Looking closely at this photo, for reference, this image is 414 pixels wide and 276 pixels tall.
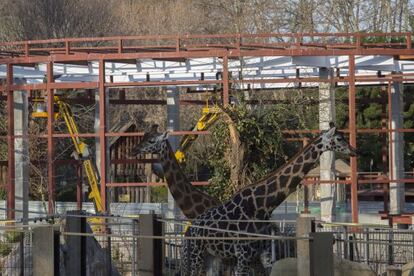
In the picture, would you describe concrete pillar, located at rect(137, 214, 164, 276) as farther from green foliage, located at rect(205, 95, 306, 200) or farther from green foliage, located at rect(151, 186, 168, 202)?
green foliage, located at rect(151, 186, 168, 202)

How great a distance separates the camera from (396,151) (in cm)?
2755

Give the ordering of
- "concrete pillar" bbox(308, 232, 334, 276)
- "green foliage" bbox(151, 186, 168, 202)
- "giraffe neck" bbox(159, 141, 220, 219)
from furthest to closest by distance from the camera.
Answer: "green foliage" bbox(151, 186, 168, 202) → "giraffe neck" bbox(159, 141, 220, 219) → "concrete pillar" bbox(308, 232, 334, 276)

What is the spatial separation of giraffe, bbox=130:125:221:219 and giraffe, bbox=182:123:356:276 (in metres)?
1.23

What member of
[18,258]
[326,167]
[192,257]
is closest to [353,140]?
[326,167]

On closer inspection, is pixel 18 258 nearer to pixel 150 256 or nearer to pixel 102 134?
pixel 150 256

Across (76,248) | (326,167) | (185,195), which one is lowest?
(76,248)

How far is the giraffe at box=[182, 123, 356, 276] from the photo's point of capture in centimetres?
1454

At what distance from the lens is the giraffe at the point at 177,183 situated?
54.3 feet

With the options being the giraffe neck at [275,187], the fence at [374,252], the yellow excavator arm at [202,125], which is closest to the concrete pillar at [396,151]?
the yellow excavator arm at [202,125]

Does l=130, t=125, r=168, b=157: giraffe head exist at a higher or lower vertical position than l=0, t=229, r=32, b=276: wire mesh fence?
higher

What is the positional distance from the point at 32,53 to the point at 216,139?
8432mm

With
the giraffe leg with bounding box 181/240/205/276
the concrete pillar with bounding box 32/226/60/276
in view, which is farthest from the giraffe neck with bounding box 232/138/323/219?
the concrete pillar with bounding box 32/226/60/276

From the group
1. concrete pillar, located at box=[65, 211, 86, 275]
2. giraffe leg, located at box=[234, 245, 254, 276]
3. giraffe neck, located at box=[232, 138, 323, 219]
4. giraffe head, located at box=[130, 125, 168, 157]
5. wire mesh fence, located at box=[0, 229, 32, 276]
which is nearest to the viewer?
concrete pillar, located at box=[65, 211, 86, 275]

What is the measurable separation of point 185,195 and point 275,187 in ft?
5.71
